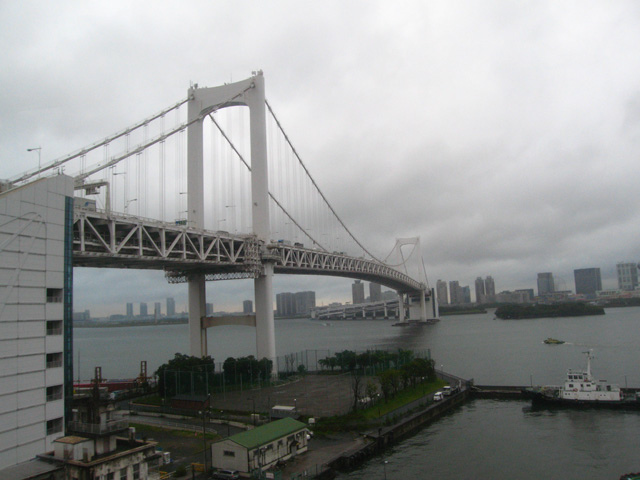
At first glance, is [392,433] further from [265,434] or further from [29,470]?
[29,470]

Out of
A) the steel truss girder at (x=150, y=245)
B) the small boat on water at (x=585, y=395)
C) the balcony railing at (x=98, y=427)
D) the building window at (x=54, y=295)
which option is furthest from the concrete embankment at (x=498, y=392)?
the building window at (x=54, y=295)

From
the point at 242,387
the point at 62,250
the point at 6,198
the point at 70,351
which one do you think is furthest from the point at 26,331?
the point at 242,387

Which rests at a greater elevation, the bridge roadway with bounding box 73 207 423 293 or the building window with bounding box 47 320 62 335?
the bridge roadway with bounding box 73 207 423 293

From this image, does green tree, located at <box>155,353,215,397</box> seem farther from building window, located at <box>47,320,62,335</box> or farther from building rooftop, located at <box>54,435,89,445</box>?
building rooftop, located at <box>54,435,89,445</box>

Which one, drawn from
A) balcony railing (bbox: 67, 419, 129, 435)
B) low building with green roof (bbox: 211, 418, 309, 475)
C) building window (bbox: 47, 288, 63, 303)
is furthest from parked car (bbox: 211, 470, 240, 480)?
building window (bbox: 47, 288, 63, 303)

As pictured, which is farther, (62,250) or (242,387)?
(242,387)

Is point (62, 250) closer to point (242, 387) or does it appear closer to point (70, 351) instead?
point (70, 351)

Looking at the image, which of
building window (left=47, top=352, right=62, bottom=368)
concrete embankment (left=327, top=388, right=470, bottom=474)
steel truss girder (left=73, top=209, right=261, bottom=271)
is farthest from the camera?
steel truss girder (left=73, top=209, right=261, bottom=271)

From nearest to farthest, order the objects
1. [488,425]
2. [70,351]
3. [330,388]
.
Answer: [70,351]
[488,425]
[330,388]
